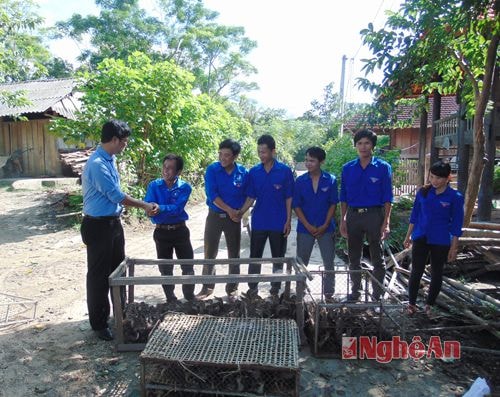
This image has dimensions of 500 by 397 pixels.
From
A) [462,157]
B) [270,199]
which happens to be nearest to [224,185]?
[270,199]

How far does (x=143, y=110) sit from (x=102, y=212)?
5.24 m

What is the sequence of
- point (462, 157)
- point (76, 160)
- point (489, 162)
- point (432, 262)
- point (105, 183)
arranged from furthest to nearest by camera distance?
point (76, 160), point (462, 157), point (489, 162), point (432, 262), point (105, 183)

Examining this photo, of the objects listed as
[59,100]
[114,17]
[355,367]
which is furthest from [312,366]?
[114,17]

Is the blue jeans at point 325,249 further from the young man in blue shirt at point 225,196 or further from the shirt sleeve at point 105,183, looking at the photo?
the shirt sleeve at point 105,183

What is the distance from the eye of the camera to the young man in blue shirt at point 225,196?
4.32 meters

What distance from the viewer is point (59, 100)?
47.2ft

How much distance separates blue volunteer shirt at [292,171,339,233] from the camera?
423 centimetres

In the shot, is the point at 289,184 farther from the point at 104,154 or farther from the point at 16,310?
the point at 16,310

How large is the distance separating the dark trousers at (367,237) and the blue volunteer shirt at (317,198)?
0.23m

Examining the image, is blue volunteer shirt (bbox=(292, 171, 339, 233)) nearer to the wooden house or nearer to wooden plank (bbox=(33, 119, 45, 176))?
the wooden house

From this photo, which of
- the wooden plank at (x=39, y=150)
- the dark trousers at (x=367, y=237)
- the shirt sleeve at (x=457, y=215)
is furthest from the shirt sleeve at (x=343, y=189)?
the wooden plank at (x=39, y=150)

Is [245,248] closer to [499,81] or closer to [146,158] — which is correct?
[146,158]

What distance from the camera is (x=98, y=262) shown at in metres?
3.50

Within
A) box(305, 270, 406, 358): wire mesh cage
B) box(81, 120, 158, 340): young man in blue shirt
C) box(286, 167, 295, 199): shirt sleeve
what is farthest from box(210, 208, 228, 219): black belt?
box(305, 270, 406, 358): wire mesh cage
